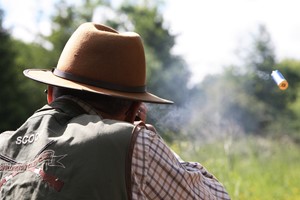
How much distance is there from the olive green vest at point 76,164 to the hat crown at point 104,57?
0.67ft

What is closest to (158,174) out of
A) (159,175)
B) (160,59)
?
(159,175)

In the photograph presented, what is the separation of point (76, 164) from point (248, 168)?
20.4 ft

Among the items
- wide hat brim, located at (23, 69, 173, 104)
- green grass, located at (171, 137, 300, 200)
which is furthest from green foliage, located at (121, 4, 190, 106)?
wide hat brim, located at (23, 69, 173, 104)

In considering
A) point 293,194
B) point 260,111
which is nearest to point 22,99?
point 260,111

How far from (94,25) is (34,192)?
2.12 ft

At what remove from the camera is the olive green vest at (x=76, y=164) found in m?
1.88

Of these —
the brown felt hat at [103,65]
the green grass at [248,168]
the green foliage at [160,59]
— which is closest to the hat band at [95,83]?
the brown felt hat at [103,65]

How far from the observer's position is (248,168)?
7.92 meters

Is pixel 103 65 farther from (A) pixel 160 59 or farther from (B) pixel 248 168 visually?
(A) pixel 160 59

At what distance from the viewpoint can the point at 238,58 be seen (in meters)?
13.8

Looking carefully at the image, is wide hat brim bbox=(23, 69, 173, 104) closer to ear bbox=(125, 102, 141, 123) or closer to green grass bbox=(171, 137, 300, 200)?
ear bbox=(125, 102, 141, 123)

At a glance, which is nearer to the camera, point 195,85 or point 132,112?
point 132,112

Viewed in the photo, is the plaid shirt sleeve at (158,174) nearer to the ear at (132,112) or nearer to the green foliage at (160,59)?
the ear at (132,112)

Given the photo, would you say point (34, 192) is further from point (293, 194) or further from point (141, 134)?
point (293, 194)
